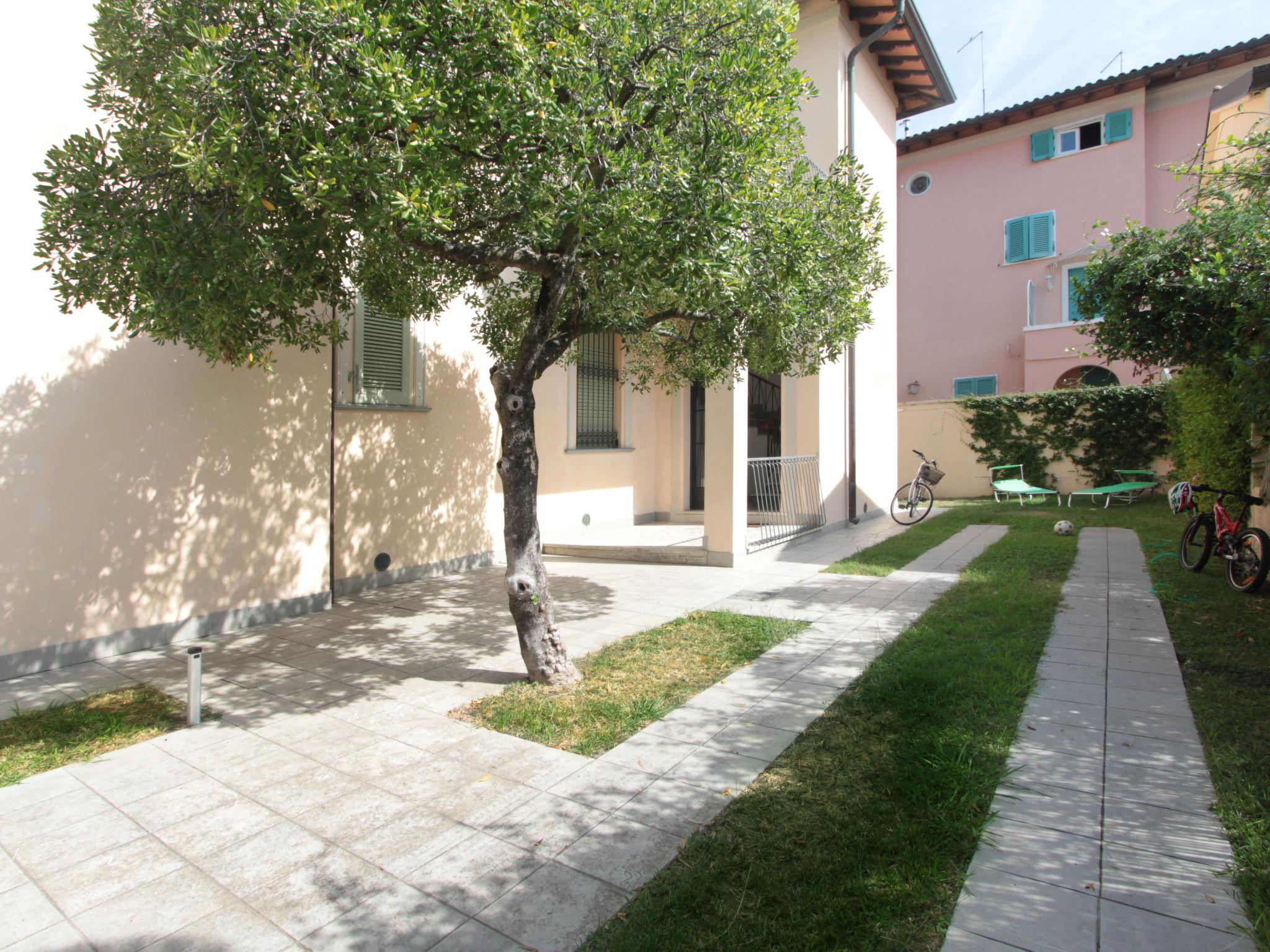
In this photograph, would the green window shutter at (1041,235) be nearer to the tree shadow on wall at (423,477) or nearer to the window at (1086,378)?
the window at (1086,378)

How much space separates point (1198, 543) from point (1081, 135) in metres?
14.9

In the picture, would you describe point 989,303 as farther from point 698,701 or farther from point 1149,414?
point 698,701

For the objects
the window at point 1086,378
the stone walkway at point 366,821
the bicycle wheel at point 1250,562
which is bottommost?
the stone walkway at point 366,821

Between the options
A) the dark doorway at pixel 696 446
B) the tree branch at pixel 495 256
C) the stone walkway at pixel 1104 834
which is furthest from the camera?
the dark doorway at pixel 696 446

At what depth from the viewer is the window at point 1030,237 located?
1789 centimetres

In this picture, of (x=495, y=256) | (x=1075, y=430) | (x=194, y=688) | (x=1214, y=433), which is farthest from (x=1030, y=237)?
(x=194, y=688)

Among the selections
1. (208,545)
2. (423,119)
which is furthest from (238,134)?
(208,545)

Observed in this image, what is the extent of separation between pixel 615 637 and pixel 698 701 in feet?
4.75

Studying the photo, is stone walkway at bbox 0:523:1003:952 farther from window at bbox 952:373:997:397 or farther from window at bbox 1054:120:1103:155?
window at bbox 1054:120:1103:155

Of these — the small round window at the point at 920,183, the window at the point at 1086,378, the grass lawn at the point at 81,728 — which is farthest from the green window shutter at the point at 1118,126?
the grass lawn at the point at 81,728

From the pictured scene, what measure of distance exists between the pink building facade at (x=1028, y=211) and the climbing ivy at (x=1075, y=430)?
160 centimetres

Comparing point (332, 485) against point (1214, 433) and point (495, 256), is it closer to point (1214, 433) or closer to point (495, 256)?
point (495, 256)

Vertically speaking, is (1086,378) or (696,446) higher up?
(1086,378)

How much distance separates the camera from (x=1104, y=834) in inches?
104
